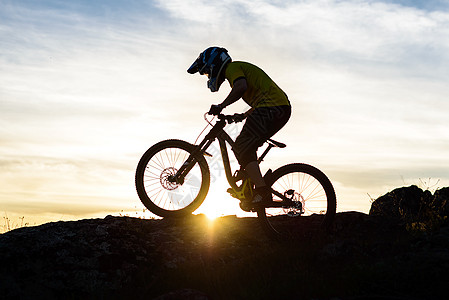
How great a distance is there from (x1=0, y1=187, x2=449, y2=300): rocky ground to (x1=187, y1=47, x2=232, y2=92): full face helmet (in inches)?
112

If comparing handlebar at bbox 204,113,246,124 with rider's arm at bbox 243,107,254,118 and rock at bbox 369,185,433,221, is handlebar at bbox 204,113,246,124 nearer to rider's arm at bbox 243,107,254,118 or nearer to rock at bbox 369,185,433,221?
rider's arm at bbox 243,107,254,118

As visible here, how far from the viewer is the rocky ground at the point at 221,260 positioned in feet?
23.8

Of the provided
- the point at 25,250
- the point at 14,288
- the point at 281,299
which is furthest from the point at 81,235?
the point at 281,299

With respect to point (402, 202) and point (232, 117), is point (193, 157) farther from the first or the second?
point (402, 202)

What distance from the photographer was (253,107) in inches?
360

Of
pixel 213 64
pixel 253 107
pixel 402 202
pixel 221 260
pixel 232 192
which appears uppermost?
pixel 213 64

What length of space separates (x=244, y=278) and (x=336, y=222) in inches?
123

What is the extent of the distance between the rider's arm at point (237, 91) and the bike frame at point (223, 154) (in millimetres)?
492

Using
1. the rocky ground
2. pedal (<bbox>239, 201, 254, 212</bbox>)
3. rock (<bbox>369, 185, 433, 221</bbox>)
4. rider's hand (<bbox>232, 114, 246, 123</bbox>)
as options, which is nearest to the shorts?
rider's hand (<bbox>232, 114, 246, 123</bbox>)

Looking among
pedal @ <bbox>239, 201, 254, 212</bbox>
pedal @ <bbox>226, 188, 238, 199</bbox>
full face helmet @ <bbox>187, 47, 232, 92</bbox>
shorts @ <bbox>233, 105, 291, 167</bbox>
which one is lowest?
pedal @ <bbox>239, 201, 254, 212</bbox>

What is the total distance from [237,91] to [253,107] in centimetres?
55

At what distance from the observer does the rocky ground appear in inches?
285

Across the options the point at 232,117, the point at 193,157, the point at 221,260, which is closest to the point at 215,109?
the point at 232,117

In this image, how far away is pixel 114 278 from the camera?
26.7 ft
